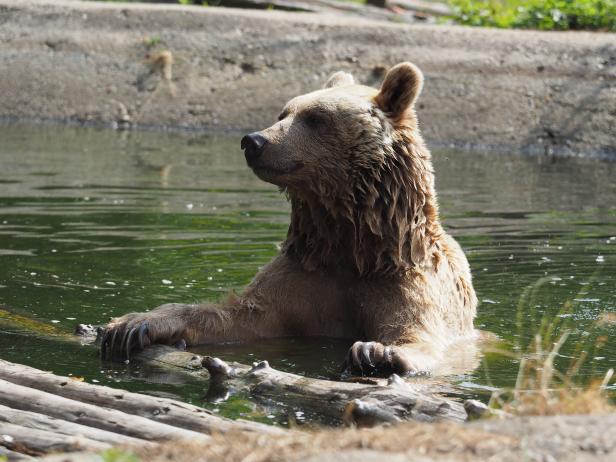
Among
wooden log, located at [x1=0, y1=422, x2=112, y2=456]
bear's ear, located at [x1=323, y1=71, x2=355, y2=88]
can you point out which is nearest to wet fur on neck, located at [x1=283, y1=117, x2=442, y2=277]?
bear's ear, located at [x1=323, y1=71, x2=355, y2=88]

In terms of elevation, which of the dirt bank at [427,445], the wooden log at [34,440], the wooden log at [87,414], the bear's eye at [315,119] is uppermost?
the bear's eye at [315,119]

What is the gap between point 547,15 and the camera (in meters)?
22.2

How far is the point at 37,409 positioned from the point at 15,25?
17.7 meters

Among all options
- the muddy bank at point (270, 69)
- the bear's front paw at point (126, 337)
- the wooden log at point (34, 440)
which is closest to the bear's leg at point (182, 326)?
the bear's front paw at point (126, 337)

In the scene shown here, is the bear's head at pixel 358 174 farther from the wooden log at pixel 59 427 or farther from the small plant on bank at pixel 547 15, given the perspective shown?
the small plant on bank at pixel 547 15

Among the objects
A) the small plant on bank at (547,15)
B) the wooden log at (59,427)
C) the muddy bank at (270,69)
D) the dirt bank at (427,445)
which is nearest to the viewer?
the dirt bank at (427,445)

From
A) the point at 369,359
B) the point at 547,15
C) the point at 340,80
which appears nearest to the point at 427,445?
the point at 369,359

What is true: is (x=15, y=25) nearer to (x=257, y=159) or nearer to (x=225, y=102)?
(x=225, y=102)

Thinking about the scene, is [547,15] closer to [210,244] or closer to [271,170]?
[210,244]

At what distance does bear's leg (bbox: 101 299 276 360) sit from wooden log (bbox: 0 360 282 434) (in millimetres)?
1320

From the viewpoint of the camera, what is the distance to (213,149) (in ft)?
60.2

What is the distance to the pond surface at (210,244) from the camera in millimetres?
7090

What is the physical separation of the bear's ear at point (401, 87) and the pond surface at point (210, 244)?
1.50 meters

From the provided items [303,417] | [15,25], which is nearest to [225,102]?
[15,25]
